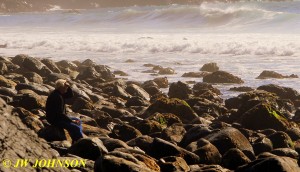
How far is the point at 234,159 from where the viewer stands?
739 cm

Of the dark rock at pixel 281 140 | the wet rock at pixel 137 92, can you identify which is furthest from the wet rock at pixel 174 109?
the dark rock at pixel 281 140

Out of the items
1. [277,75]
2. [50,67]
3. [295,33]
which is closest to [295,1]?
[295,33]

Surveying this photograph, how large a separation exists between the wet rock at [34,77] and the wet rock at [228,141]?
7.67 m

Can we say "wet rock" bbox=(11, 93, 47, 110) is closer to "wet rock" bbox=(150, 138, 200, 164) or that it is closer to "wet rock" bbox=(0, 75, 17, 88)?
"wet rock" bbox=(0, 75, 17, 88)

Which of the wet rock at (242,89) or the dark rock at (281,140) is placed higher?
the dark rock at (281,140)

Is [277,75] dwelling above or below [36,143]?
below

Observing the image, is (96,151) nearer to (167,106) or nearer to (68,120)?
(68,120)

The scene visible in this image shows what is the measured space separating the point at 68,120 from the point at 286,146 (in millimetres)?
3793

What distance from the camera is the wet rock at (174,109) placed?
11398mm

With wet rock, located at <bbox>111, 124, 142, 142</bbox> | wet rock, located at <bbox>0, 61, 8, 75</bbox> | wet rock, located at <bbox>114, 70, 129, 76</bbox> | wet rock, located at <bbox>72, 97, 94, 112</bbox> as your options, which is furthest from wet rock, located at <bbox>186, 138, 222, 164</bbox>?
wet rock, located at <bbox>114, 70, 129, 76</bbox>

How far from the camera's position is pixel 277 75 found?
17.9 m

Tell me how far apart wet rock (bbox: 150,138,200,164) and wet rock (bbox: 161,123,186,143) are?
122cm

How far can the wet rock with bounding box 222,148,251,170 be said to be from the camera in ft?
24.1

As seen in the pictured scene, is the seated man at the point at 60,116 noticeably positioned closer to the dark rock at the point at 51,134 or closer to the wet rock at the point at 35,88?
the dark rock at the point at 51,134
